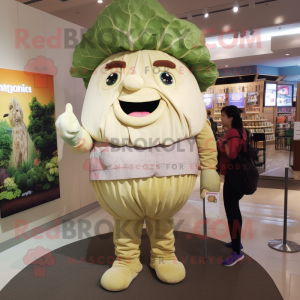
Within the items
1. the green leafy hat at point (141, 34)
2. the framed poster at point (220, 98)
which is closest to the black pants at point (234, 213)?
the green leafy hat at point (141, 34)

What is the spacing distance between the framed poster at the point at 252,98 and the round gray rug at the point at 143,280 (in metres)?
9.54

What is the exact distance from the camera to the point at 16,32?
2.98 meters

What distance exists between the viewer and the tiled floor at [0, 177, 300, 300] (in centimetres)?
243

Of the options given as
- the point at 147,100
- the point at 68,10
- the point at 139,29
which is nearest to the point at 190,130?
the point at 147,100

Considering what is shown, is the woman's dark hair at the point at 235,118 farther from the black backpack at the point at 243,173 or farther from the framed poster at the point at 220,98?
the framed poster at the point at 220,98

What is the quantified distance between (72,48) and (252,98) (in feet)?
30.0

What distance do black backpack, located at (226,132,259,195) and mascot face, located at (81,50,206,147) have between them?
1.99 ft

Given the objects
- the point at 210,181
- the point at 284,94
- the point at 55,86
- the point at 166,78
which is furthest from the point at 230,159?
the point at 284,94

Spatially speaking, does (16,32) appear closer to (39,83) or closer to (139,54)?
(39,83)

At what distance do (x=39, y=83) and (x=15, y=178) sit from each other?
41.6 inches

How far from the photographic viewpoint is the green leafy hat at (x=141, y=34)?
1900mm

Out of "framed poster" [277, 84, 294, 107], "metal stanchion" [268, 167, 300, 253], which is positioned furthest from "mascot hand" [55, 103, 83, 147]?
"framed poster" [277, 84, 294, 107]

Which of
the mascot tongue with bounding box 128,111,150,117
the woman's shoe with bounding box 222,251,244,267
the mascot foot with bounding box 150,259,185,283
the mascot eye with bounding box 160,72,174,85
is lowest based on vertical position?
the woman's shoe with bounding box 222,251,244,267

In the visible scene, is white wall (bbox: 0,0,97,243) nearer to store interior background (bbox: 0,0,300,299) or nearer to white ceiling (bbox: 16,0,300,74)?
store interior background (bbox: 0,0,300,299)
